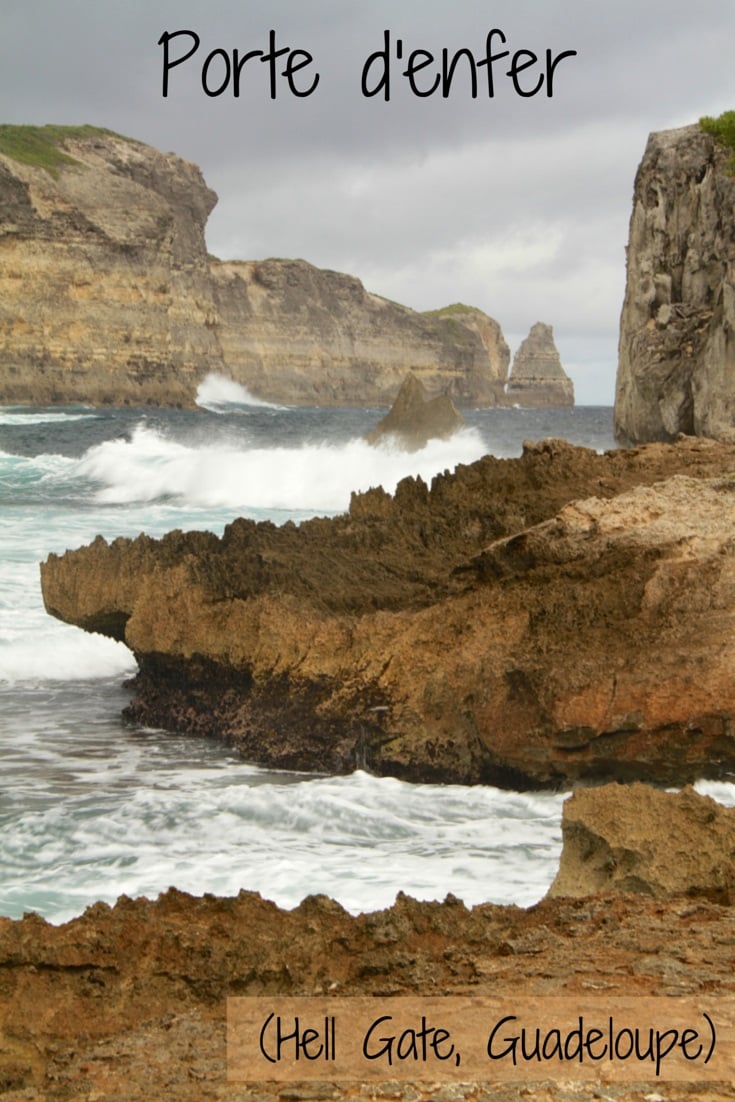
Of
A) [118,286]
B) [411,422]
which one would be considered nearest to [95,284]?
[118,286]

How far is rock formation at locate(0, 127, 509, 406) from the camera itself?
197 feet

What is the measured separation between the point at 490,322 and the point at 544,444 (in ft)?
369

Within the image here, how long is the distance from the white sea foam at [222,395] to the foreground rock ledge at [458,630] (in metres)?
66.0

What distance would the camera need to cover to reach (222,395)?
8275 cm

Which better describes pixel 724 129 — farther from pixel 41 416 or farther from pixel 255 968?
pixel 41 416

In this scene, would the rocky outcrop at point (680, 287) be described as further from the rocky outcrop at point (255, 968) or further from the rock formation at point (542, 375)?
the rock formation at point (542, 375)

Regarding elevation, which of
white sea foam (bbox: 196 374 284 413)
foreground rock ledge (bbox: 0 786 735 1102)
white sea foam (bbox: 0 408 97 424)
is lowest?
foreground rock ledge (bbox: 0 786 735 1102)

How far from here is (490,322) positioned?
392ft

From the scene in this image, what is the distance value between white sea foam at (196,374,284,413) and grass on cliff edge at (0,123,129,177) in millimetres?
15339

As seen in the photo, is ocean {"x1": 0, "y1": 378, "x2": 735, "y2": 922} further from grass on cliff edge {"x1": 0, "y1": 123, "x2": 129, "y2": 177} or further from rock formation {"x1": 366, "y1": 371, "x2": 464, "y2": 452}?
grass on cliff edge {"x1": 0, "y1": 123, "x2": 129, "y2": 177}

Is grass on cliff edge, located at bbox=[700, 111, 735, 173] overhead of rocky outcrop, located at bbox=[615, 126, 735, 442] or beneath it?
overhead

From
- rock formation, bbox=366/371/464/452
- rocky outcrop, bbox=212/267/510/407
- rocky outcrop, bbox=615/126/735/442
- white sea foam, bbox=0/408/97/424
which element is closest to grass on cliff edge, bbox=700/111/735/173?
rocky outcrop, bbox=615/126/735/442

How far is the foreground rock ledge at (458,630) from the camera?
6.11m

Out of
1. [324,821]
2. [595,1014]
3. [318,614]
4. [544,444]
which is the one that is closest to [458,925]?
[595,1014]
